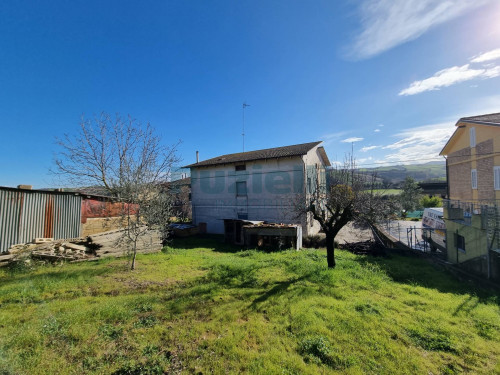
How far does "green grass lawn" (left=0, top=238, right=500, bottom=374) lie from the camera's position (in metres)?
3.02

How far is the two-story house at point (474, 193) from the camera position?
338 inches

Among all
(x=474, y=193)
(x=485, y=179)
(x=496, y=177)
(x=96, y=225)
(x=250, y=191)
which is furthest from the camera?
(x=250, y=191)

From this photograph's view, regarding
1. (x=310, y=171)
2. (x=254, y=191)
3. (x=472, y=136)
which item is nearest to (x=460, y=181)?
(x=472, y=136)

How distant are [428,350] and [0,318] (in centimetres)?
833

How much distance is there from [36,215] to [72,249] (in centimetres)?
265

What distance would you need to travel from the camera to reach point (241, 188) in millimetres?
17062

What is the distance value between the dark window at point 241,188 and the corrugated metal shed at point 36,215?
1053 cm

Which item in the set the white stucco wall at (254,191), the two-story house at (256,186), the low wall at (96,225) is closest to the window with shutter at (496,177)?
the two-story house at (256,186)

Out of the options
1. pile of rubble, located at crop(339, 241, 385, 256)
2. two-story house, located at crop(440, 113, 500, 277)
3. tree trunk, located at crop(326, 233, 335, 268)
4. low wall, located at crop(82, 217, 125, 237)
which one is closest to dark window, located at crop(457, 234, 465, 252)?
two-story house, located at crop(440, 113, 500, 277)

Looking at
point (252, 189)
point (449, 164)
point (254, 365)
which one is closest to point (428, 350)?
point (254, 365)

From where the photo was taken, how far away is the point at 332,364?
9.93 ft

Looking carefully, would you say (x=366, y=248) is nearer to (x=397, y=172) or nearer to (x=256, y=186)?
(x=256, y=186)

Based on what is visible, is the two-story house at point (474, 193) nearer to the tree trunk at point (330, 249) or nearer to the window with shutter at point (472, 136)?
the window with shutter at point (472, 136)

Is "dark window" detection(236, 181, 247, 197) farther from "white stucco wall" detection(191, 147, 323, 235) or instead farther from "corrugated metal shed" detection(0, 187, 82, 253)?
"corrugated metal shed" detection(0, 187, 82, 253)
